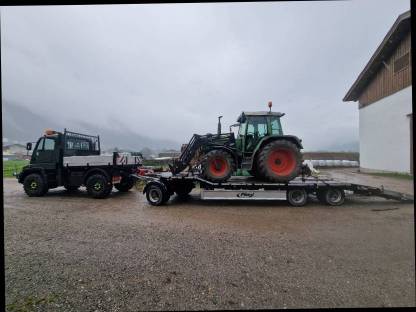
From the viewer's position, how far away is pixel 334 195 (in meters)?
5.16

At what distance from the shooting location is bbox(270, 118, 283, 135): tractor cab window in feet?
19.5

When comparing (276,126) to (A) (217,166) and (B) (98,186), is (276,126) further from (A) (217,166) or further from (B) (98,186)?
(B) (98,186)

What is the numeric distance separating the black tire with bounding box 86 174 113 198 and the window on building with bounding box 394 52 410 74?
15.3 metres

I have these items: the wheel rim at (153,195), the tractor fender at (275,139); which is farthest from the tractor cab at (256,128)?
the wheel rim at (153,195)

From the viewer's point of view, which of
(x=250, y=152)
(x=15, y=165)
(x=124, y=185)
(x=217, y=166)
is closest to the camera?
(x=217, y=166)

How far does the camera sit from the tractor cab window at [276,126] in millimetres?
5941

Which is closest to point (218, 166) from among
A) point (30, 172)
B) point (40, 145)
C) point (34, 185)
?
point (40, 145)

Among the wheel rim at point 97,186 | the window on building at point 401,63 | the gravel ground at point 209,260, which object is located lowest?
the gravel ground at point 209,260

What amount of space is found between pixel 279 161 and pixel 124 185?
19.3 ft

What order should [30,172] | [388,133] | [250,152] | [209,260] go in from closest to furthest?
[209,260] < [250,152] < [30,172] < [388,133]

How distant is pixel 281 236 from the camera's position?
3.27m

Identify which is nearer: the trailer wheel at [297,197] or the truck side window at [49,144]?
the trailer wheel at [297,197]

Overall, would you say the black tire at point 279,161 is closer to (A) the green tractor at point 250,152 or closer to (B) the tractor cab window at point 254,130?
(A) the green tractor at point 250,152

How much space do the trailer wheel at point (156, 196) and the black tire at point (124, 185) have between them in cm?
231
